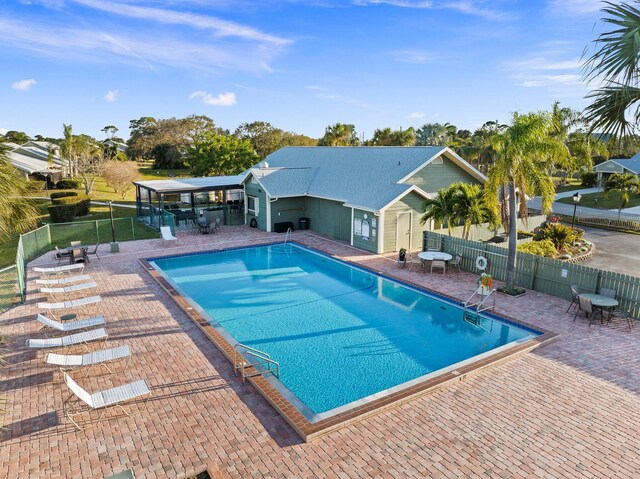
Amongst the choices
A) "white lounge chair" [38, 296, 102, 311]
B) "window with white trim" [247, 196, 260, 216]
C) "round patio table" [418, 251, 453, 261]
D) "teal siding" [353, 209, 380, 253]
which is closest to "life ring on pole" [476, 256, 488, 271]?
"round patio table" [418, 251, 453, 261]

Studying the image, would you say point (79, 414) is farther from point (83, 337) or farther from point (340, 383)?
point (340, 383)

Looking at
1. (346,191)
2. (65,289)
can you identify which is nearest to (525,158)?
→ (346,191)

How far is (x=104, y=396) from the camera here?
27.5 feet

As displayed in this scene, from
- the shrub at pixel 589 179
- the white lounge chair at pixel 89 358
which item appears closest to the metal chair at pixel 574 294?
the white lounge chair at pixel 89 358

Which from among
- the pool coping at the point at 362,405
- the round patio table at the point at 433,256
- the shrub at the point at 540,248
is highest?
the shrub at the point at 540,248

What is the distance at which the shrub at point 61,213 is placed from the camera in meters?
28.6

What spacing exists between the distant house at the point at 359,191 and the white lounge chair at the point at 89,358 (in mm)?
13383

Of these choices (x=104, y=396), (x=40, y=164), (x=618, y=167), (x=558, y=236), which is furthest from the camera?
(x=40, y=164)

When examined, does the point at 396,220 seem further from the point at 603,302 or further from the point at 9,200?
the point at 9,200

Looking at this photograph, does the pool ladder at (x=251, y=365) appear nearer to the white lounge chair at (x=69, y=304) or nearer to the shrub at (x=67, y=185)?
the white lounge chair at (x=69, y=304)

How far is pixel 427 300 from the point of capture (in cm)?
1548

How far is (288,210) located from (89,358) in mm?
18064

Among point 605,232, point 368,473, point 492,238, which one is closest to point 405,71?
point 492,238

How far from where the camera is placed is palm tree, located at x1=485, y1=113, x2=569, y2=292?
535 inches
